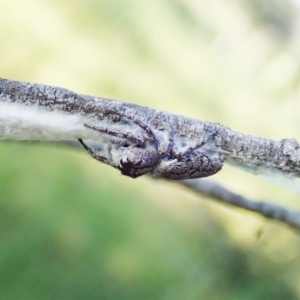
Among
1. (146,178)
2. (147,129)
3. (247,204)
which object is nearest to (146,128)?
(147,129)

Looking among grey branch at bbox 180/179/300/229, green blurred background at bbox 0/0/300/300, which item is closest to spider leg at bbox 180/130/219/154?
grey branch at bbox 180/179/300/229

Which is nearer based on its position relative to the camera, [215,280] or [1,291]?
[1,291]

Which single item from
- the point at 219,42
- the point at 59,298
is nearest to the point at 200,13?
the point at 219,42

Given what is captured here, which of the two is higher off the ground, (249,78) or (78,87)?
(249,78)

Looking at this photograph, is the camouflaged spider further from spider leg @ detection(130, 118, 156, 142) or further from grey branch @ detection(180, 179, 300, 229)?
grey branch @ detection(180, 179, 300, 229)

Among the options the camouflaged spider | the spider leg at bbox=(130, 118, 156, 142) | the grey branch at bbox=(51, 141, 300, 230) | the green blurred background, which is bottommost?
the camouflaged spider

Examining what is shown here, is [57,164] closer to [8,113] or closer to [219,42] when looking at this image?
[219,42]

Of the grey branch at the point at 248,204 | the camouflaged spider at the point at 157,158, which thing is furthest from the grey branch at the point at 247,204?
the camouflaged spider at the point at 157,158

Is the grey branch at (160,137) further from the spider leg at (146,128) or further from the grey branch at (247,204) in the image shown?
the grey branch at (247,204)
